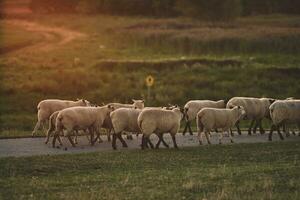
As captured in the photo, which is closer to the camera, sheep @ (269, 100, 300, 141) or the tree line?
sheep @ (269, 100, 300, 141)

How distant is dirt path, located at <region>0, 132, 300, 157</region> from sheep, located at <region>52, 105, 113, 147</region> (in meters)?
0.61

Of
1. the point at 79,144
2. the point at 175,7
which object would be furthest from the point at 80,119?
the point at 175,7

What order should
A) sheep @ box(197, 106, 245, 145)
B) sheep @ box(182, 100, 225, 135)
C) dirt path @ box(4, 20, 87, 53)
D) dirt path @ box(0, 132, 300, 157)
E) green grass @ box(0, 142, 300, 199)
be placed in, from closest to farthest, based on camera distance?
1. green grass @ box(0, 142, 300, 199)
2. dirt path @ box(0, 132, 300, 157)
3. sheep @ box(197, 106, 245, 145)
4. sheep @ box(182, 100, 225, 135)
5. dirt path @ box(4, 20, 87, 53)

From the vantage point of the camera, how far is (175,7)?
396 ft

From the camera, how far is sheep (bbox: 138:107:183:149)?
25188mm

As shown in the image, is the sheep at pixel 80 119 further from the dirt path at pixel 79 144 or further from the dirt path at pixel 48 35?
the dirt path at pixel 48 35

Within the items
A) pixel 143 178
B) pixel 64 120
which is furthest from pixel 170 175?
pixel 64 120

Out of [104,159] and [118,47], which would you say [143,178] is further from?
[118,47]

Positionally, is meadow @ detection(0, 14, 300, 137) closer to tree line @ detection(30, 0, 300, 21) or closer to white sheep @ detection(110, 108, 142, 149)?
white sheep @ detection(110, 108, 142, 149)

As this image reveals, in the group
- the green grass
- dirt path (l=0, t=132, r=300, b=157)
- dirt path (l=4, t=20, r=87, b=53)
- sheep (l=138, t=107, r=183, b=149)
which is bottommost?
dirt path (l=0, t=132, r=300, b=157)

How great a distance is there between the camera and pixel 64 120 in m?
26.2

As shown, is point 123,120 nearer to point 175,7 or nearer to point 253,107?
point 253,107

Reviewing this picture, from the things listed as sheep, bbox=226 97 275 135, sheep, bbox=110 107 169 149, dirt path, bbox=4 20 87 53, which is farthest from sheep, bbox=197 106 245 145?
dirt path, bbox=4 20 87 53

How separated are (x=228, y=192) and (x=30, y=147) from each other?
12348 mm
